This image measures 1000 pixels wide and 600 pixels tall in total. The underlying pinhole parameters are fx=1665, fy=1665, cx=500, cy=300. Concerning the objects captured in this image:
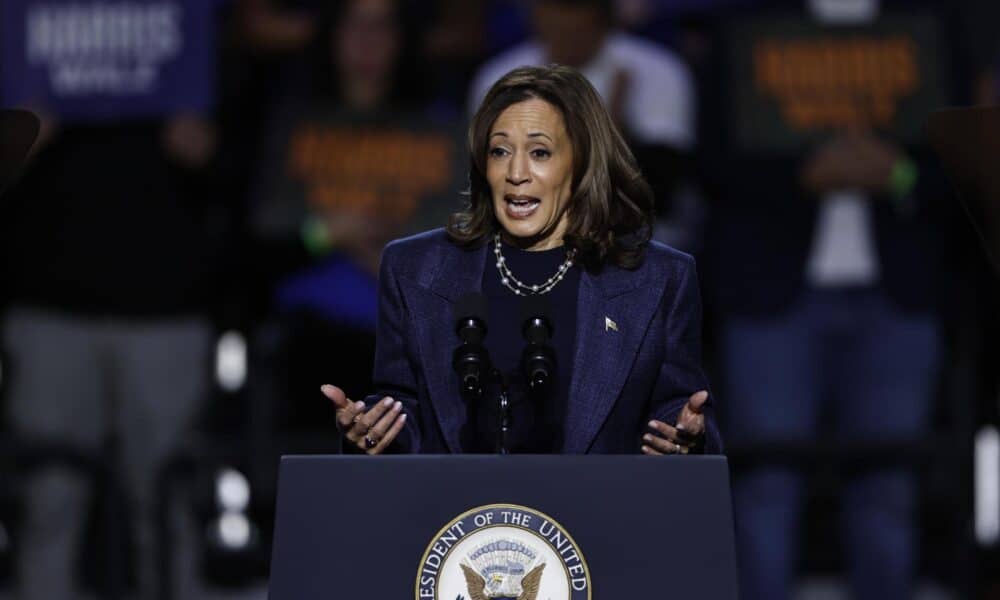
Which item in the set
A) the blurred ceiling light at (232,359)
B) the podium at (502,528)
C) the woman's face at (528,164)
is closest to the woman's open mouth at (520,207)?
the woman's face at (528,164)

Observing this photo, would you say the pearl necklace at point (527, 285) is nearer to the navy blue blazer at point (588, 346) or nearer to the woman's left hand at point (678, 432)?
the navy blue blazer at point (588, 346)

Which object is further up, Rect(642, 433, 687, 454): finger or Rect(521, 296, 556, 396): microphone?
Rect(521, 296, 556, 396): microphone

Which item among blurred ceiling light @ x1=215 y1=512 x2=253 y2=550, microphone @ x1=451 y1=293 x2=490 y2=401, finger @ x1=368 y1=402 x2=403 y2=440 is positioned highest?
microphone @ x1=451 y1=293 x2=490 y2=401

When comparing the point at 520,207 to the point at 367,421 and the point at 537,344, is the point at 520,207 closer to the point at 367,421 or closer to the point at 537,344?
the point at 537,344

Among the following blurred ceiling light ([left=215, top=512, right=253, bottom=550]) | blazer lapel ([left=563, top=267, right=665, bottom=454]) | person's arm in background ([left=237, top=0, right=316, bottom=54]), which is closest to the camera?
blazer lapel ([left=563, top=267, right=665, bottom=454])

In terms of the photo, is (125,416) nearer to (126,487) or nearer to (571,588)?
(126,487)

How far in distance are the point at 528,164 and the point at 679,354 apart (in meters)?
0.46

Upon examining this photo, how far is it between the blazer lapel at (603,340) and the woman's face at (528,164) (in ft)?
0.52

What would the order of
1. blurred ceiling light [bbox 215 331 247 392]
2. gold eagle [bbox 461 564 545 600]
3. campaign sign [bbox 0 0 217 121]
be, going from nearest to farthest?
gold eagle [bbox 461 564 545 600] → campaign sign [bbox 0 0 217 121] → blurred ceiling light [bbox 215 331 247 392]

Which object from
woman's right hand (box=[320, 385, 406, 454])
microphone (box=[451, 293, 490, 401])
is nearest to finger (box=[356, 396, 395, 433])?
woman's right hand (box=[320, 385, 406, 454])

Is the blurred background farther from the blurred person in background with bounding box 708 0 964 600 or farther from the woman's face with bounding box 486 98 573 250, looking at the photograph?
the woman's face with bounding box 486 98 573 250

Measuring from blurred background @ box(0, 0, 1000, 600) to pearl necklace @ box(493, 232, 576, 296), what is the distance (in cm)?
221

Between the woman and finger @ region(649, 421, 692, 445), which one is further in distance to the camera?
the woman

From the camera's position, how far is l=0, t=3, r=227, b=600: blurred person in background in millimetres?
5578
